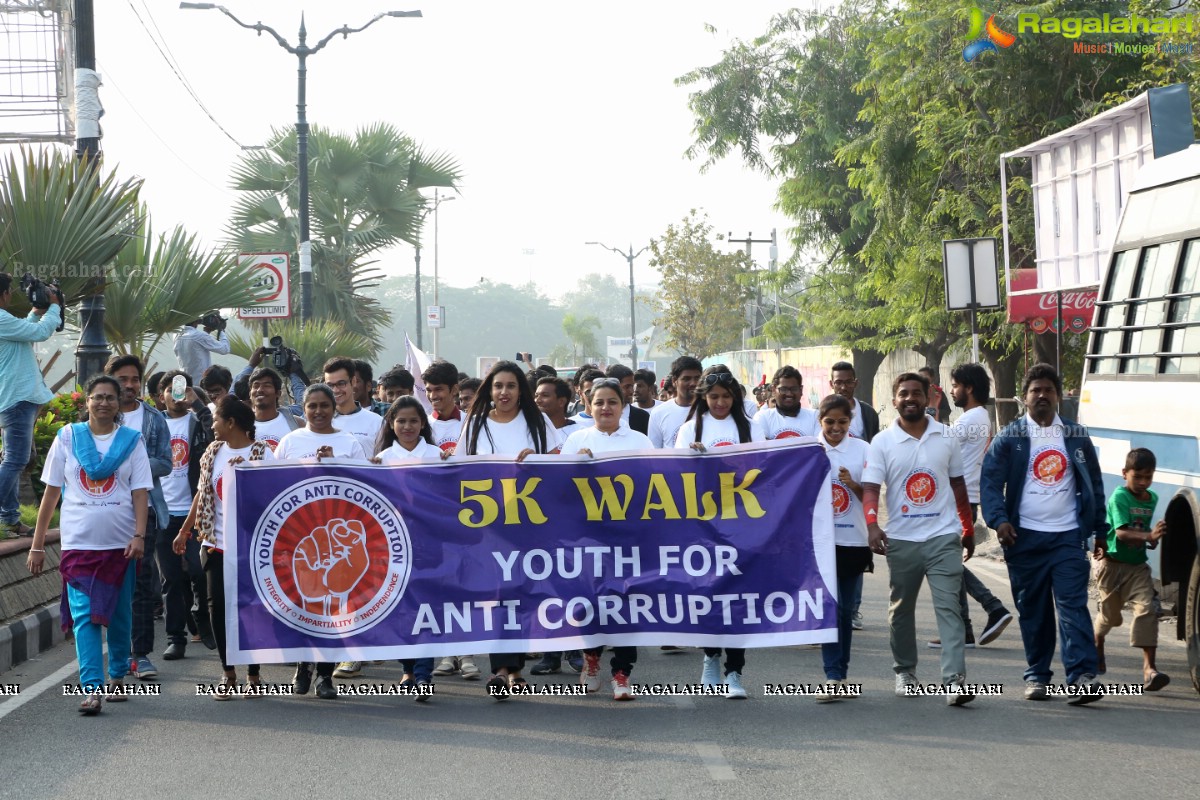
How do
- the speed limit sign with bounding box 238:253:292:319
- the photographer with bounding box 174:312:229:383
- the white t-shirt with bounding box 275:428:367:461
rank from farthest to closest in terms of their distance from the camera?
1. the speed limit sign with bounding box 238:253:292:319
2. the photographer with bounding box 174:312:229:383
3. the white t-shirt with bounding box 275:428:367:461

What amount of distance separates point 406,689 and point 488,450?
1.43m

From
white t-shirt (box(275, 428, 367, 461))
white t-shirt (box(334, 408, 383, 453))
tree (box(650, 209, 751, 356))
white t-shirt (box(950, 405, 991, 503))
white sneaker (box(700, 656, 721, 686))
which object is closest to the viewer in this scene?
white sneaker (box(700, 656, 721, 686))

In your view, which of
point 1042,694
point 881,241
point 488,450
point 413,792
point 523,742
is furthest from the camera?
point 881,241

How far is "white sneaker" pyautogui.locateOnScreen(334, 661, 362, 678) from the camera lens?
29.9 feet

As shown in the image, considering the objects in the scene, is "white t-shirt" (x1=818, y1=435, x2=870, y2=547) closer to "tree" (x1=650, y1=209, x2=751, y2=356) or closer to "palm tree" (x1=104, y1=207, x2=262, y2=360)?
"palm tree" (x1=104, y1=207, x2=262, y2=360)

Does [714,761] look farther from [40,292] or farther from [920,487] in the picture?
[40,292]

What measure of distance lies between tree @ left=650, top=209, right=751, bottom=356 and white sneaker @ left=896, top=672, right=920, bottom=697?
50237 millimetres

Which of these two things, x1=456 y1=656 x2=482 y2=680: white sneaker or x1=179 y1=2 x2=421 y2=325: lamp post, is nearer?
x1=456 y1=656 x2=482 y2=680: white sneaker

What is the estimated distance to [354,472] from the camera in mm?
8289

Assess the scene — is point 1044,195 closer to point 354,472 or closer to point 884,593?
point 884,593

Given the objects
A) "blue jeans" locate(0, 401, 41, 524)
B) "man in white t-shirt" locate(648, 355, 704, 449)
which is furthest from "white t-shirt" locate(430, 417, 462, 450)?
"blue jeans" locate(0, 401, 41, 524)

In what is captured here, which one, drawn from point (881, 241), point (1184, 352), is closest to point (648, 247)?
point (881, 241)

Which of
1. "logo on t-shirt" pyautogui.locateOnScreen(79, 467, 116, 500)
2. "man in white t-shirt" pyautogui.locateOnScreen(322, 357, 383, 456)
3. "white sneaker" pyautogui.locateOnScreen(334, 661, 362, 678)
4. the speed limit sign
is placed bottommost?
"white sneaker" pyautogui.locateOnScreen(334, 661, 362, 678)

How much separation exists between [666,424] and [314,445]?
3.09 metres
